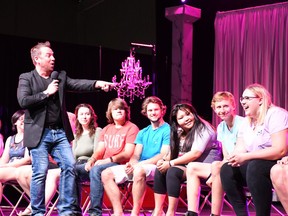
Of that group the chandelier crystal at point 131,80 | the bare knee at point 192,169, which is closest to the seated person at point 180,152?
the bare knee at point 192,169

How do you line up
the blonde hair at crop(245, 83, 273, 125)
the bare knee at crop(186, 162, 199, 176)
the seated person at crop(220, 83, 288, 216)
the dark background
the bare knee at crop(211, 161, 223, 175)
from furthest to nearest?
the dark background → the bare knee at crop(186, 162, 199, 176) → the bare knee at crop(211, 161, 223, 175) → the blonde hair at crop(245, 83, 273, 125) → the seated person at crop(220, 83, 288, 216)

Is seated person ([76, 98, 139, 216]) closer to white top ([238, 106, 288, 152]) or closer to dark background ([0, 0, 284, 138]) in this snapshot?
white top ([238, 106, 288, 152])

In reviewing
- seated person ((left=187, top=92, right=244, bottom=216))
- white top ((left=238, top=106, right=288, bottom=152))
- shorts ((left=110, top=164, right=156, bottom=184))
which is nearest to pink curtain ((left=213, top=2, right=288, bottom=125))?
seated person ((left=187, top=92, right=244, bottom=216))

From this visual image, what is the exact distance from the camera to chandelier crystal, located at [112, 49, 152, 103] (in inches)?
368

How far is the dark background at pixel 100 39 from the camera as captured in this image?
7789 mm

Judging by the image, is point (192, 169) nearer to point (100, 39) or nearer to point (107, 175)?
point (107, 175)

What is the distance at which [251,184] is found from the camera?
3.84 metres

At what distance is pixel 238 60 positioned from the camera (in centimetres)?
854

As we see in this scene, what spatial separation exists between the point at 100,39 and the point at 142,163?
18.9 feet

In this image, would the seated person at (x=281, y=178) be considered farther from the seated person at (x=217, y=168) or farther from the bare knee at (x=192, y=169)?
the bare knee at (x=192, y=169)

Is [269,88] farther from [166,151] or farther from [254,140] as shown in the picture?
[254,140]

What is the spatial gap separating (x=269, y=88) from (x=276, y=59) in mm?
424

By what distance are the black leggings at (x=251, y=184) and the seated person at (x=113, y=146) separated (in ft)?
4.75

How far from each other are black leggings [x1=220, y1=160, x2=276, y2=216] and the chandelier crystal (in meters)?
5.30
